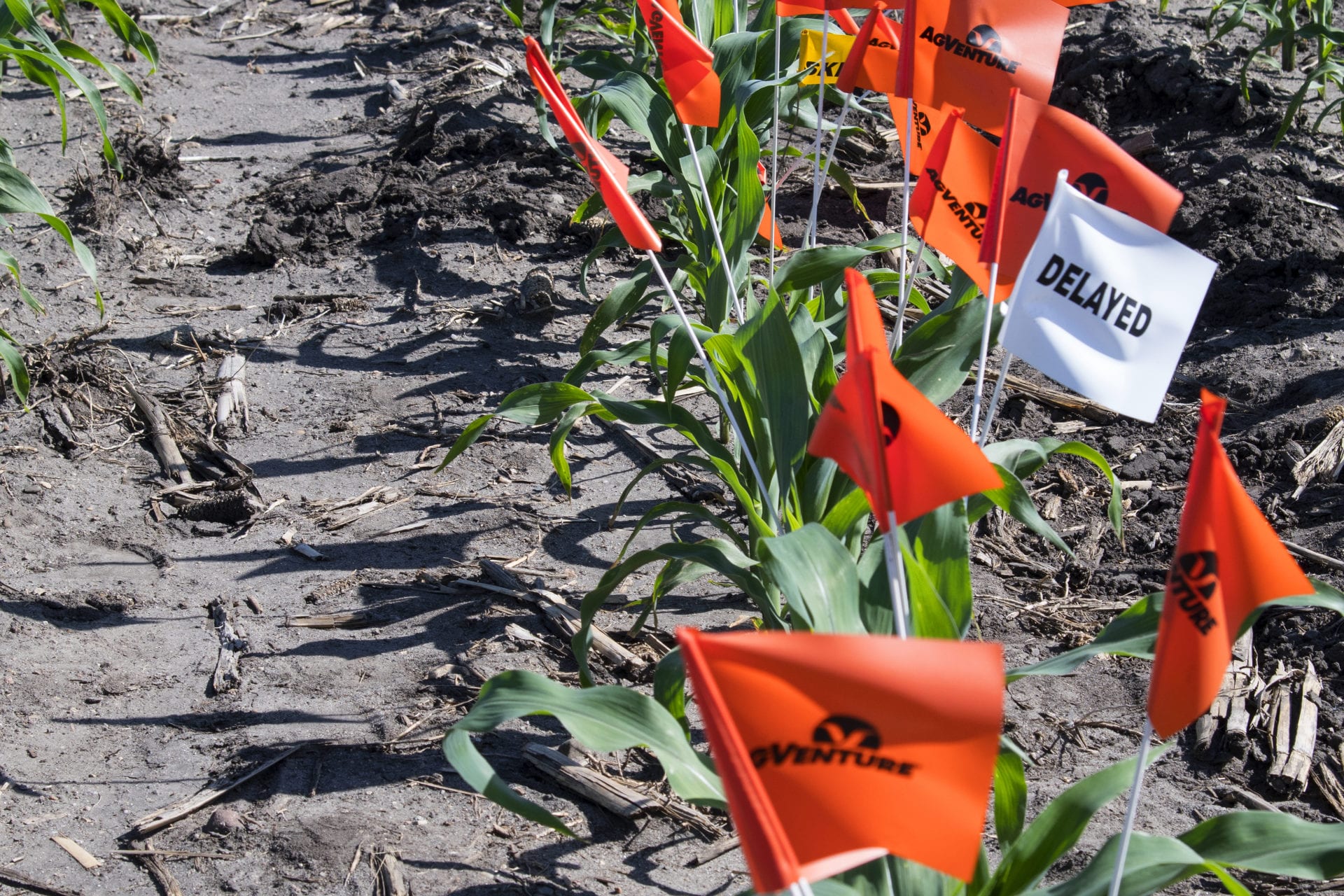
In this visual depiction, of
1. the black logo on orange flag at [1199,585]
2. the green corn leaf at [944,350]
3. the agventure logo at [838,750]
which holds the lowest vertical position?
the green corn leaf at [944,350]

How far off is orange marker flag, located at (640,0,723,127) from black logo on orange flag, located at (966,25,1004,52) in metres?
0.56

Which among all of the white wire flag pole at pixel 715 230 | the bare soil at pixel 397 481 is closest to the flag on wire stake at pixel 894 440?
the white wire flag pole at pixel 715 230

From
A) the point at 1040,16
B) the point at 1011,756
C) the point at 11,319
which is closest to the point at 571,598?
the point at 1011,756

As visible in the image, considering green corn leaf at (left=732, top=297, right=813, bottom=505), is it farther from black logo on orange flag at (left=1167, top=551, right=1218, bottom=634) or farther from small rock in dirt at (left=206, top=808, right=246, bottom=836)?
small rock in dirt at (left=206, top=808, right=246, bottom=836)

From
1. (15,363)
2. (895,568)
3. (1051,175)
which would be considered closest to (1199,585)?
(895,568)

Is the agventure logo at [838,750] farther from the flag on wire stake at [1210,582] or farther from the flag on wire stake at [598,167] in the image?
the flag on wire stake at [598,167]

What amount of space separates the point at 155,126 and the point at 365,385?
2591 mm

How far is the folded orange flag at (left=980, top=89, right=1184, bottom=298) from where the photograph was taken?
161 centimetres

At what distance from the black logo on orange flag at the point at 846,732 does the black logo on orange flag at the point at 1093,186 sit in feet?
3.28

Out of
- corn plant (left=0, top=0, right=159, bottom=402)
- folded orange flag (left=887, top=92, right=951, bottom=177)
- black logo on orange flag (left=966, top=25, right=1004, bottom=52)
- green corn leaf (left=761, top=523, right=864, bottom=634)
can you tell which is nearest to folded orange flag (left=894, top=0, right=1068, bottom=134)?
black logo on orange flag (left=966, top=25, right=1004, bottom=52)

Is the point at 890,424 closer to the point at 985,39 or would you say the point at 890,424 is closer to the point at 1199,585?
the point at 1199,585

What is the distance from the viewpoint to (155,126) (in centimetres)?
527

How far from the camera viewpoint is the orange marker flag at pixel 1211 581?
1170 millimetres

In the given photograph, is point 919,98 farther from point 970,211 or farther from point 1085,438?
point 1085,438
